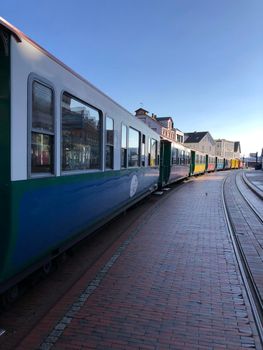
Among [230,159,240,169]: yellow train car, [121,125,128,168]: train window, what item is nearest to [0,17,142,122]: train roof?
[121,125,128,168]: train window

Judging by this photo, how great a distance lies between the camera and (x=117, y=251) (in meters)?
6.16

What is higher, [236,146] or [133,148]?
[236,146]

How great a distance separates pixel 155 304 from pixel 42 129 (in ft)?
8.29

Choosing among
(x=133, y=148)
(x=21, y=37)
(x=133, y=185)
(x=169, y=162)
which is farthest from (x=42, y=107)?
(x=169, y=162)

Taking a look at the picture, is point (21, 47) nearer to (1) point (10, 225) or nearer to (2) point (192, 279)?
(1) point (10, 225)

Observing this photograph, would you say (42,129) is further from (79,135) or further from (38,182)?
(79,135)

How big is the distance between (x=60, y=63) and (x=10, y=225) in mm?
2260

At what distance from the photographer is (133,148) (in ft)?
30.2

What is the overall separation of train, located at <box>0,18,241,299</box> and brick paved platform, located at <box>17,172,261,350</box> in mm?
670

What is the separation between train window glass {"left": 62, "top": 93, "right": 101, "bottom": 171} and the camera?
452 centimetres

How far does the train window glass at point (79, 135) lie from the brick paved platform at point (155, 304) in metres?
1.73

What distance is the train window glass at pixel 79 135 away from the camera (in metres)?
4.52

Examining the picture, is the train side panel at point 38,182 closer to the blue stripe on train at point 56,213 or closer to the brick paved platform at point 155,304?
the blue stripe on train at point 56,213

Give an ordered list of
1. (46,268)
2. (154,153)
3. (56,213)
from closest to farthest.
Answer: (56,213)
(46,268)
(154,153)
